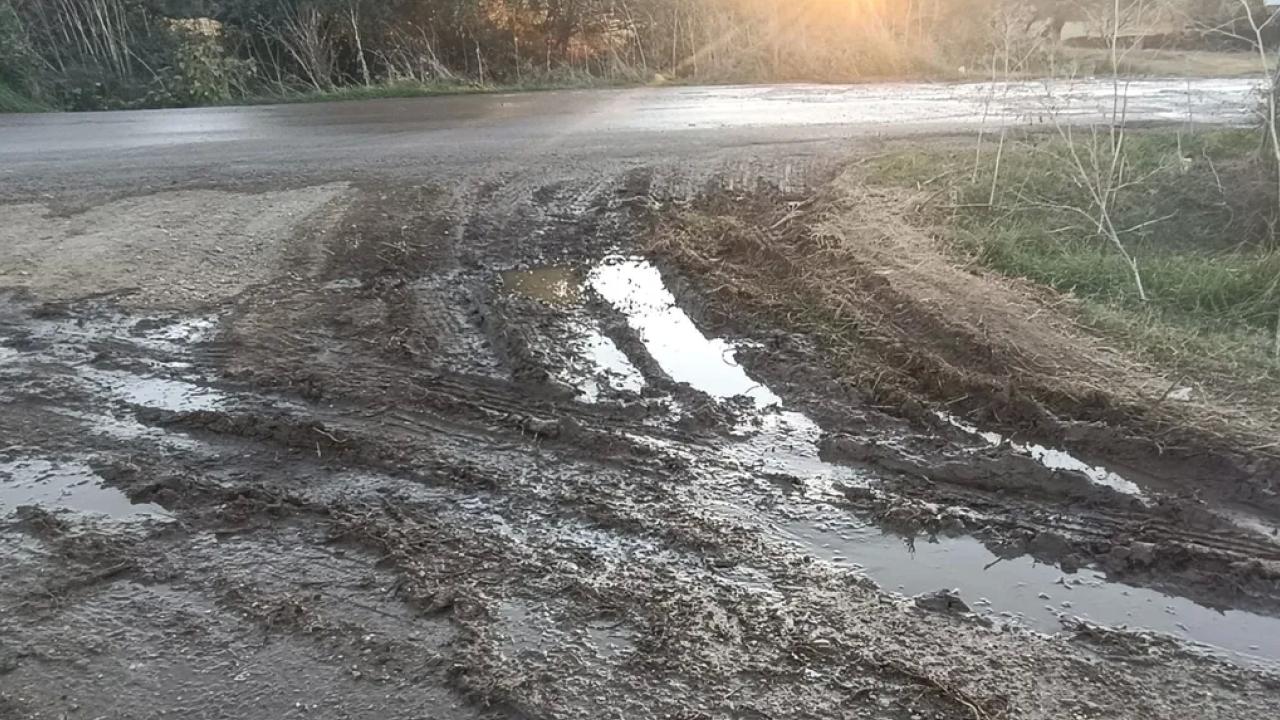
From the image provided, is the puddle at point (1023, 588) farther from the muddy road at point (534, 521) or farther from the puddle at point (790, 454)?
the puddle at point (790, 454)

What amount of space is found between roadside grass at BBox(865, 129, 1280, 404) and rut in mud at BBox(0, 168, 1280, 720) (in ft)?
5.57

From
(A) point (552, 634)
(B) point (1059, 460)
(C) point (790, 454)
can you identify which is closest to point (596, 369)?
(C) point (790, 454)

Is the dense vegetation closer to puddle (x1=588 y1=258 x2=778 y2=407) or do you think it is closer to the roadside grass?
the roadside grass

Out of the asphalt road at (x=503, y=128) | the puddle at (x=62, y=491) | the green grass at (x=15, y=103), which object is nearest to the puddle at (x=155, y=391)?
the puddle at (x=62, y=491)

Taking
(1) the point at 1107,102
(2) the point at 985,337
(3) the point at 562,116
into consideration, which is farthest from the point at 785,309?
(1) the point at 1107,102

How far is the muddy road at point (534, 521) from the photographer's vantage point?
291cm

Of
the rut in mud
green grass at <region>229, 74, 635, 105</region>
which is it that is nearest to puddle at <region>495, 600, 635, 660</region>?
the rut in mud

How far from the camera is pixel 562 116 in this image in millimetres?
13078

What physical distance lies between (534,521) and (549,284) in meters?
3.08

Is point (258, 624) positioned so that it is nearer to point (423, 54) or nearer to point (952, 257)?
point (952, 257)

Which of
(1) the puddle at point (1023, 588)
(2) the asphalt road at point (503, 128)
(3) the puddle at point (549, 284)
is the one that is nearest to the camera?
(1) the puddle at point (1023, 588)

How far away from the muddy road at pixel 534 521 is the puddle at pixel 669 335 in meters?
0.03

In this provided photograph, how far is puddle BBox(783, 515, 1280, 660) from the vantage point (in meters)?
3.16

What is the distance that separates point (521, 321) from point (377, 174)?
173 inches
